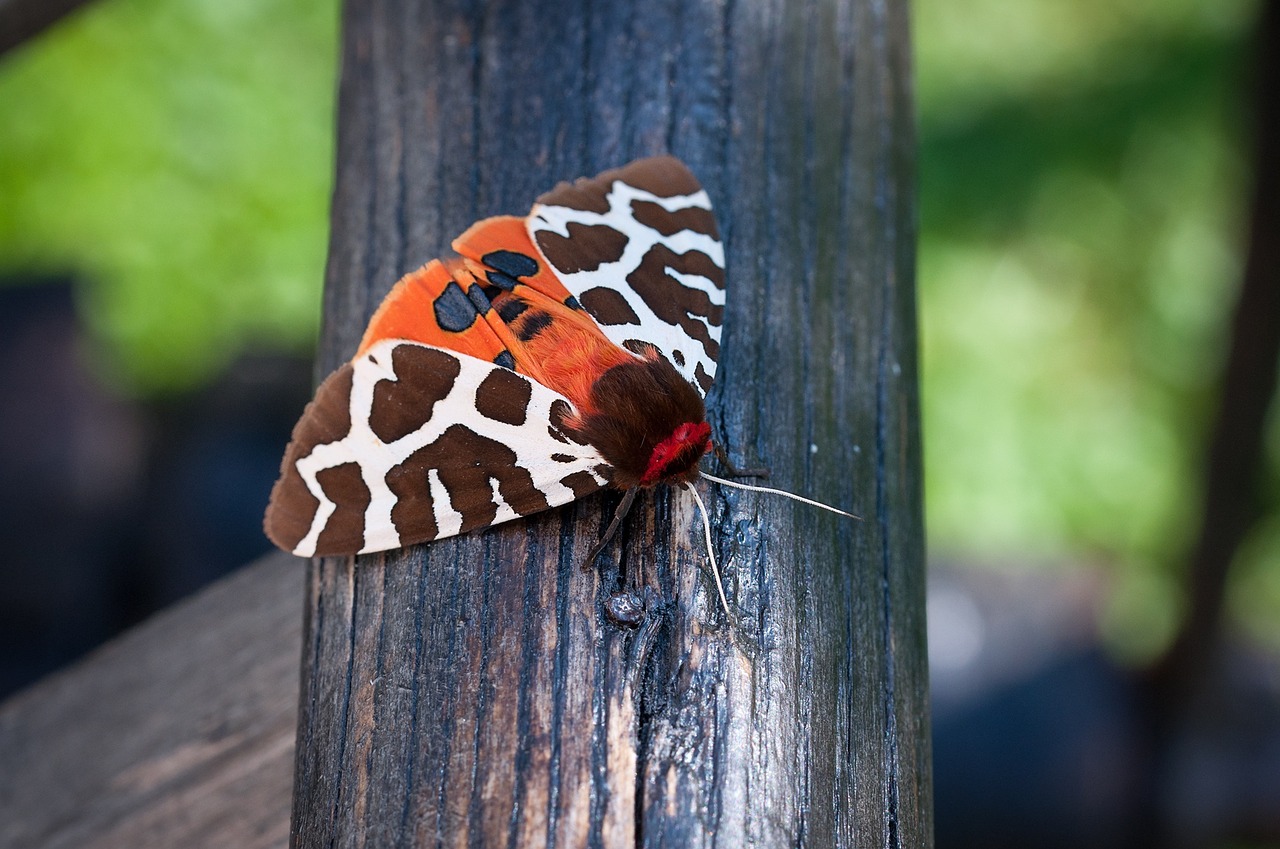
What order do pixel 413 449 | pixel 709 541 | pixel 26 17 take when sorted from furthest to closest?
pixel 26 17, pixel 413 449, pixel 709 541

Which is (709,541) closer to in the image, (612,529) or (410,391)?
(612,529)

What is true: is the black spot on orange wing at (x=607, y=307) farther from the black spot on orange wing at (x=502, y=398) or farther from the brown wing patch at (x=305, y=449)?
the brown wing patch at (x=305, y=449)

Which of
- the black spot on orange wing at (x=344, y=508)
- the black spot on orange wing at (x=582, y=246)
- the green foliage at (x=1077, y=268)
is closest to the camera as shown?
the black spot on orange wing at (x=344, y=508)

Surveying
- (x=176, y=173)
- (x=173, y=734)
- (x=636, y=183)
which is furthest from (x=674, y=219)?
(x=176, y=173)

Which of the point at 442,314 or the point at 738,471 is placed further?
the point at 442,314

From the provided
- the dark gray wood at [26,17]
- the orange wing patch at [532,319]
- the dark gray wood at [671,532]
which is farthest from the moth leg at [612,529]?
the dark gray wood at [26,17]

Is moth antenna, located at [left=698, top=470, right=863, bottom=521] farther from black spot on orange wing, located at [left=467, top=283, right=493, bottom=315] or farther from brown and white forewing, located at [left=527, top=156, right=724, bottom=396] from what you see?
black spot on orange wing, located at [left=467, top=283, right=493, bottom=315]
